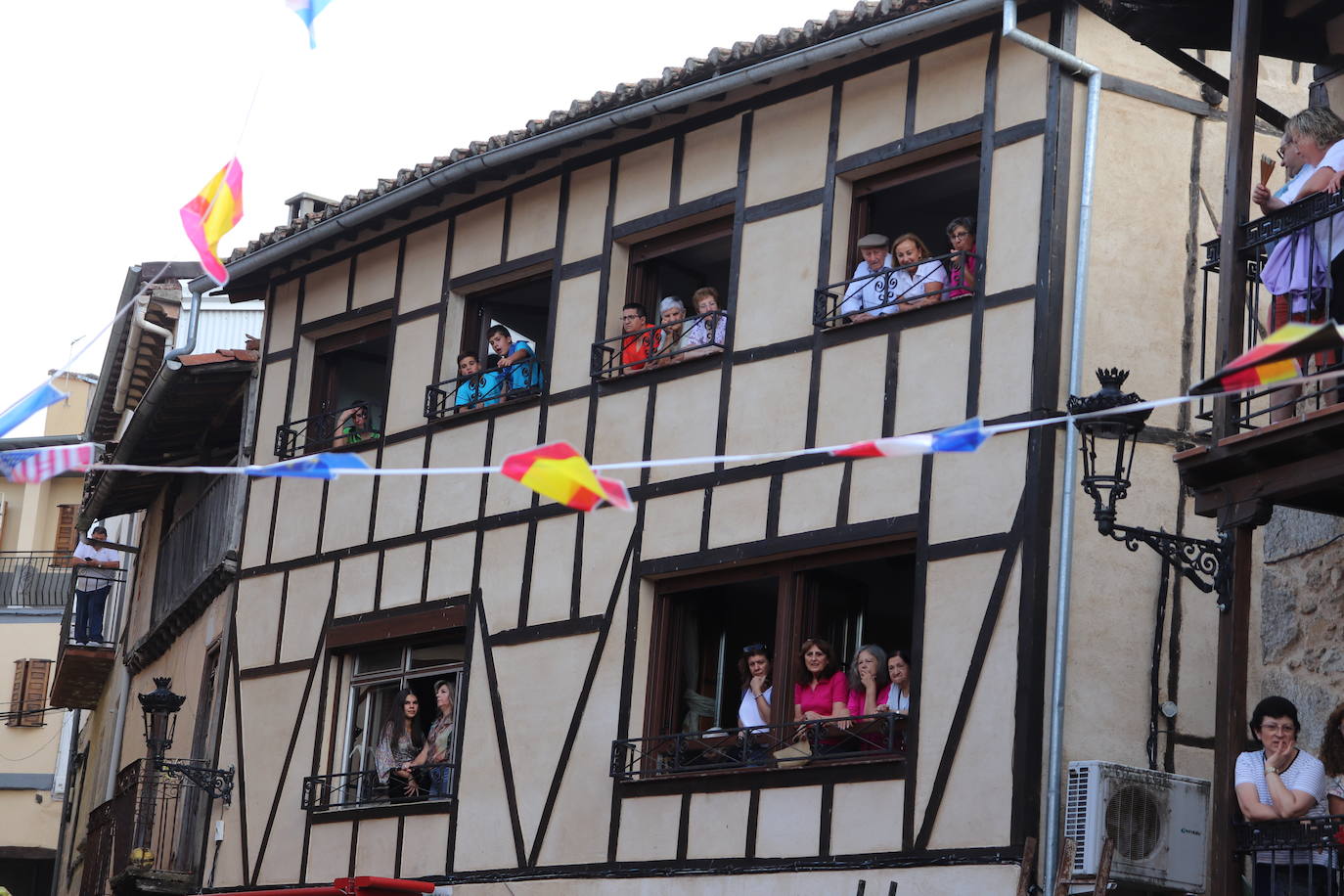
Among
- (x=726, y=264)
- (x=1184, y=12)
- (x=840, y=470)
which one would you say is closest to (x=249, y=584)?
(x=726, y=264)

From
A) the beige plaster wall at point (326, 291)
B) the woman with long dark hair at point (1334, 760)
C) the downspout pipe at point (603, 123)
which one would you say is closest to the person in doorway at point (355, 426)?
the beige plaster wall at point (326, 291)

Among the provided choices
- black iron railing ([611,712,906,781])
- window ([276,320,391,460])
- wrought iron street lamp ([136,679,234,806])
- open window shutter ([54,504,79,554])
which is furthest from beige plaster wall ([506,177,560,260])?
open window shutter ([54,504,79,554])

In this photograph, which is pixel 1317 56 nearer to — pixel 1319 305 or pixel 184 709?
pixel 1319 305

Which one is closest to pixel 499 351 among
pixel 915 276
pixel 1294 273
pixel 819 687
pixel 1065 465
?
pixel 915 276

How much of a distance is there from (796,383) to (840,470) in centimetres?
66

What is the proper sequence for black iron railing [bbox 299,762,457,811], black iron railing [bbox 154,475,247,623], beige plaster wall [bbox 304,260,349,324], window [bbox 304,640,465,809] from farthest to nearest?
black iron railing [bbox 154,475,247,623] < beige plaster wall [bbox 304,260,349,324] < window [bbox 304,640,465,809] < black iron railing [bbox 299,762,457,811]

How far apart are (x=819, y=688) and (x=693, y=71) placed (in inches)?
153

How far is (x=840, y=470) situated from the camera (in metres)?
12.1

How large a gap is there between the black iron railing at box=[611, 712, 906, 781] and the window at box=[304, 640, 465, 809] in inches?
72.4

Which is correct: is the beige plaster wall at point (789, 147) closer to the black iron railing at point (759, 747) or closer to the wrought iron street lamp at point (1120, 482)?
the black iron railing at point (759, 747)

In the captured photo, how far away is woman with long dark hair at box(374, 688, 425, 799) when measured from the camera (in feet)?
48.2

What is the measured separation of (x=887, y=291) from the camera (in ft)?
39.8

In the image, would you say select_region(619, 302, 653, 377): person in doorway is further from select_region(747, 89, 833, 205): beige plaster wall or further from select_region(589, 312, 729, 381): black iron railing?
select_region(747, 89, 833, 205): beige plaster wall

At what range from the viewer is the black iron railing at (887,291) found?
1181 centimetres
